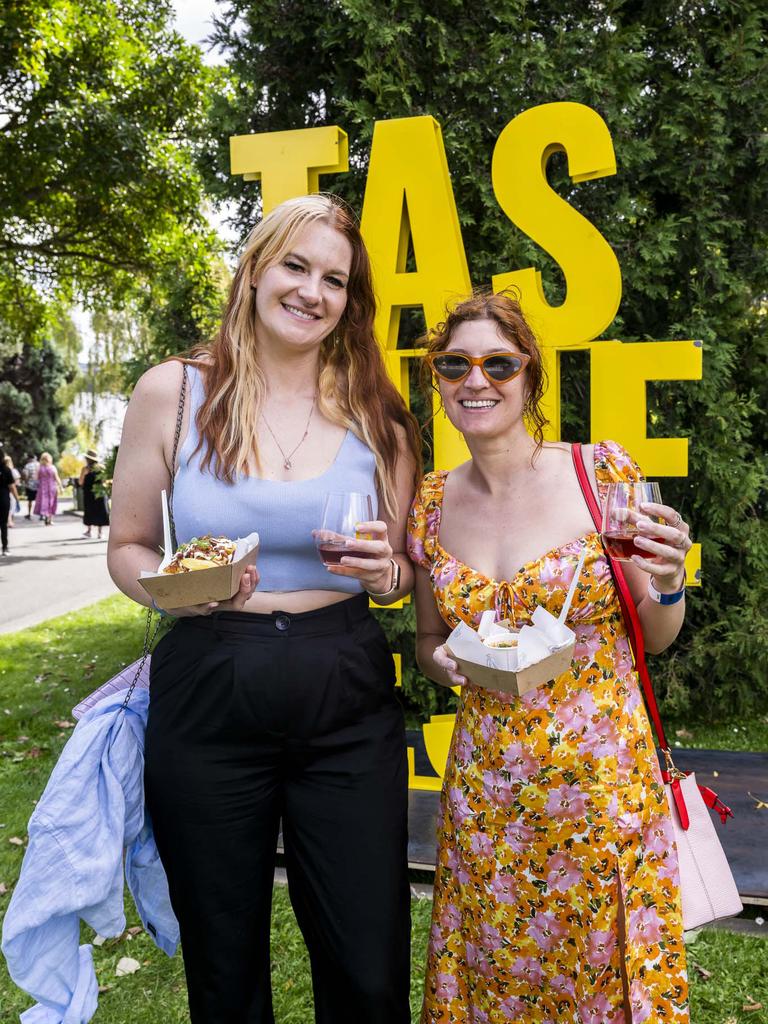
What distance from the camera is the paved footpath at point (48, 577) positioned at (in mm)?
10273

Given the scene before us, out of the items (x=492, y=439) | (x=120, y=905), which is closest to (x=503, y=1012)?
(x=120, y=905)

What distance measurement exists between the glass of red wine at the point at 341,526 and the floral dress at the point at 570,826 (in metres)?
0.35

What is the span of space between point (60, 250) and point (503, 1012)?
43.2 ft

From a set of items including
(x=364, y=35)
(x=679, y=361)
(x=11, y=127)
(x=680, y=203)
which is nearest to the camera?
(x=679, y=361)

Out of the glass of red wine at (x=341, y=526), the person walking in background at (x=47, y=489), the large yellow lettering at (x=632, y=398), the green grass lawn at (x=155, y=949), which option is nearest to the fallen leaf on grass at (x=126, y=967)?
the green grass lawn at (x=155, y=949)

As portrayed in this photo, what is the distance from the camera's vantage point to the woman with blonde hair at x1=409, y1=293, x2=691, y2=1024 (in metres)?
1.82

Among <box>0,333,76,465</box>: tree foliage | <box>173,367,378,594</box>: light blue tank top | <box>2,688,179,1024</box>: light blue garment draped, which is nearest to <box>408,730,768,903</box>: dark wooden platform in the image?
<box>2,688,179,1024</box>: light blue garment draped

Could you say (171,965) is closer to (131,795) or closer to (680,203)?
(131,795)

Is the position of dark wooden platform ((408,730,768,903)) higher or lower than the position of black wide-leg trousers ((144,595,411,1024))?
lower

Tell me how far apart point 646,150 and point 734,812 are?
12.5 ft

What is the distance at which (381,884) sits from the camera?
1.91 m

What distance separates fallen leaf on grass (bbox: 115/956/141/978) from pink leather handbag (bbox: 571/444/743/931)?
7.63 feet

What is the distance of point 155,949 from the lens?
341cm

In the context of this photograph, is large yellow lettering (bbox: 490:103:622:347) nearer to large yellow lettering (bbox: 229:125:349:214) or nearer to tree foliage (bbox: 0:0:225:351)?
large yellow lettering (bbox: 229:125:349:214)
